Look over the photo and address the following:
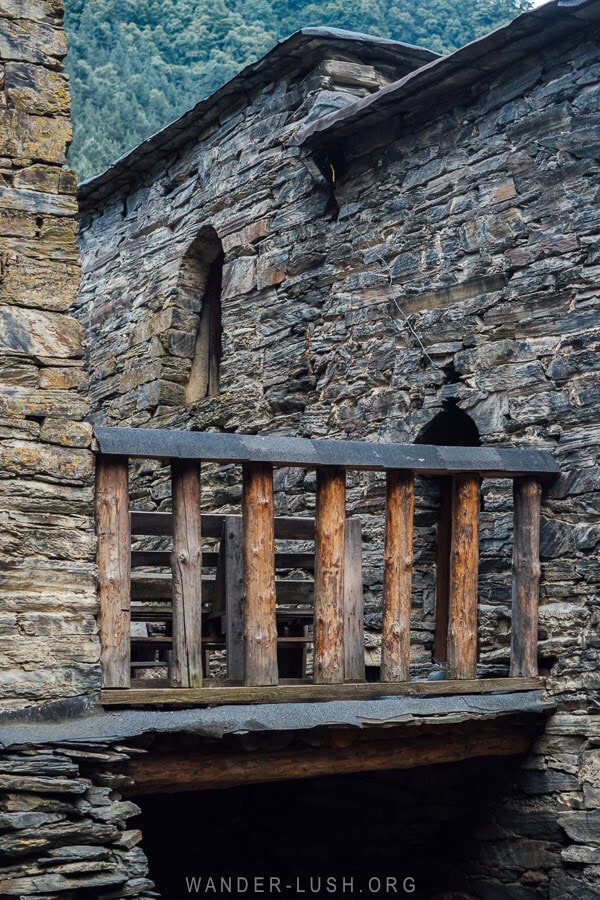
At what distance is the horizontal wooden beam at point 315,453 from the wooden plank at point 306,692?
929 millimetres

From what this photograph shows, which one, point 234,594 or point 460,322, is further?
point 460,322

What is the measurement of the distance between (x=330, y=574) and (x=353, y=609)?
252 millimetres

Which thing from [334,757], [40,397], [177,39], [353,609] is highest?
[177,39]

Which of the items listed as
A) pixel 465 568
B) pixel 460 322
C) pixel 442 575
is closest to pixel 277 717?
pixel 465 568

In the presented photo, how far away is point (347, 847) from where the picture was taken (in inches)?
280

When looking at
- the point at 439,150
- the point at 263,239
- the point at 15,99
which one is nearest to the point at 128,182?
the point at 263,239

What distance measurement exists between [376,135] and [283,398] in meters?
1.71

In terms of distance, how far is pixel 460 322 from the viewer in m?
7.17

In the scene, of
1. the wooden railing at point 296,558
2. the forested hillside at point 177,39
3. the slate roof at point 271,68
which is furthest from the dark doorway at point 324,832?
the forested hillside at point 177,39

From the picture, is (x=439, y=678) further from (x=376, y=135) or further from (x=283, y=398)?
(x=376, y=135)

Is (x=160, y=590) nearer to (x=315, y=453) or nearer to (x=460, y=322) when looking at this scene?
(x=315, y=453)

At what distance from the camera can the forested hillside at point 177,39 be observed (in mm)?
19719

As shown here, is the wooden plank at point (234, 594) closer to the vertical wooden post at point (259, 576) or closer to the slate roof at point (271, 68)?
the vertical wooden post at point (259, 576)

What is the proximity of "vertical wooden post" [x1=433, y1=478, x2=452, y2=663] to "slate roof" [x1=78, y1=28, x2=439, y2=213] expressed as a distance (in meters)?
2.95
